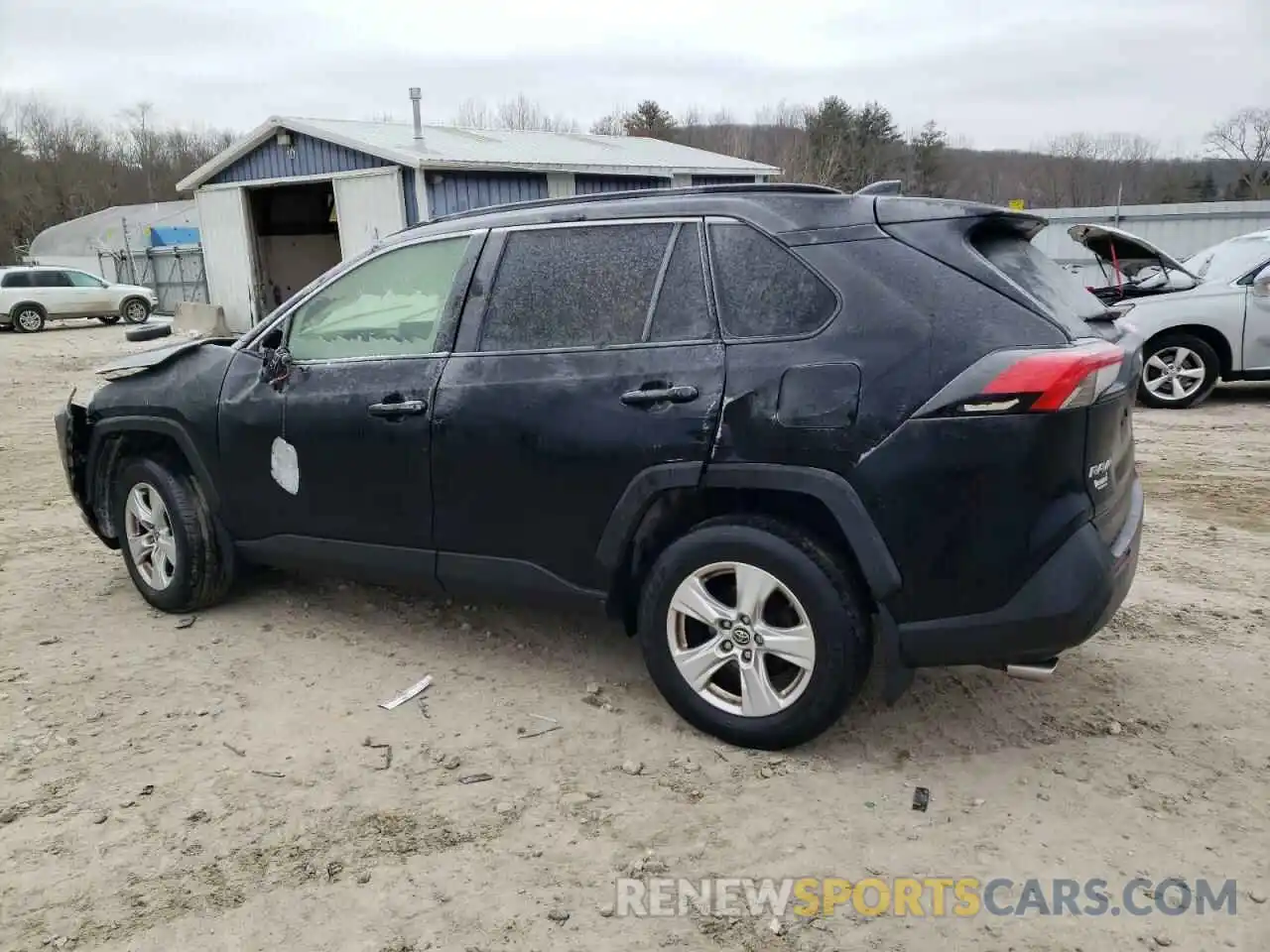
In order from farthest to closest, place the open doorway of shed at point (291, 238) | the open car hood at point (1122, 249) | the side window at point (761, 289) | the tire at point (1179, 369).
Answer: the open doorway of shed at point (291, 238) < the tire at point (1179, 369) < the open car hood at point (1122, 249) < the side window at point (761, 289)

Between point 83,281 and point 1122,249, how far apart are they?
2445cm

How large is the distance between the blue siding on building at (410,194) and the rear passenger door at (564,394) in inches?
475

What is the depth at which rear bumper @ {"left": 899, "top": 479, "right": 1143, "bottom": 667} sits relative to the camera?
9.05 feet

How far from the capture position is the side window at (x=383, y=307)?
3818mm

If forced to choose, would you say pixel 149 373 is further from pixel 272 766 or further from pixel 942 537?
pixel 942 537

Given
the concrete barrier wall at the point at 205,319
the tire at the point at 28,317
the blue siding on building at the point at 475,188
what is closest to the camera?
the blue siding on building at the point at 475,188

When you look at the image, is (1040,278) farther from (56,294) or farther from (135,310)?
(135,310)

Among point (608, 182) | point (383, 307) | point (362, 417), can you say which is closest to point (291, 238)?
point (608, 182)

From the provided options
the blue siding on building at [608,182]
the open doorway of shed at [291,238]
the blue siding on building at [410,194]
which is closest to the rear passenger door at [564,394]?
the blue siding on building at [410,194]

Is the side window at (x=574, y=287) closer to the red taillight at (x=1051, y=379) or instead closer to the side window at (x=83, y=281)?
the red taillight at (x=1051, y=379)

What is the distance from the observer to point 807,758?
3.17 m

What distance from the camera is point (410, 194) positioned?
14961mm

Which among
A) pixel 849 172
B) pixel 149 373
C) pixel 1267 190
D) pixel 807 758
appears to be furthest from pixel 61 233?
pixel 1267 190

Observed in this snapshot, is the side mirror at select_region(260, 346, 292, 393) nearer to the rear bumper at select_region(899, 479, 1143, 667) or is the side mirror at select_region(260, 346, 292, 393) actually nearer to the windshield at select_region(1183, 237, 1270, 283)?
the rear bumper at select_region(899, 479, 1143, 667)
